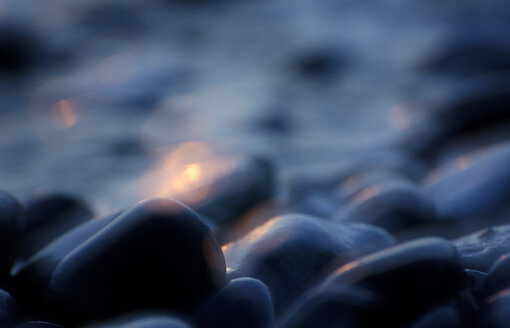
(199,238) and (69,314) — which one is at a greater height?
(199,238)

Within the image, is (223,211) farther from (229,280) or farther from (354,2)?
(354,2)

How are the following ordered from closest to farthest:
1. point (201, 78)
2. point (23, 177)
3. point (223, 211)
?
point (223, 211) → point (23, 177) → point (201, 78)

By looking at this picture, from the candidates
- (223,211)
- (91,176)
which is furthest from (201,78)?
(223,211)

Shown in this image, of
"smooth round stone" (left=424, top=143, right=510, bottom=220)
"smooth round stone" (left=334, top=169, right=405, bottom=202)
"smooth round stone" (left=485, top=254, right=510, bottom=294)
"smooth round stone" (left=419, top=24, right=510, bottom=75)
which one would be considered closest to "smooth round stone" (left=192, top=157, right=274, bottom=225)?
"smooth round stone" (left=334, top=169, right=405, bottom=202)

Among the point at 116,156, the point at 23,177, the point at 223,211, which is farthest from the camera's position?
the point at 116,156

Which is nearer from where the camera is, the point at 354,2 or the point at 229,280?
the point at 229,280

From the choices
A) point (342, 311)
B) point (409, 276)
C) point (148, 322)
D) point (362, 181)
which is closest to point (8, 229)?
point (148, 322)
